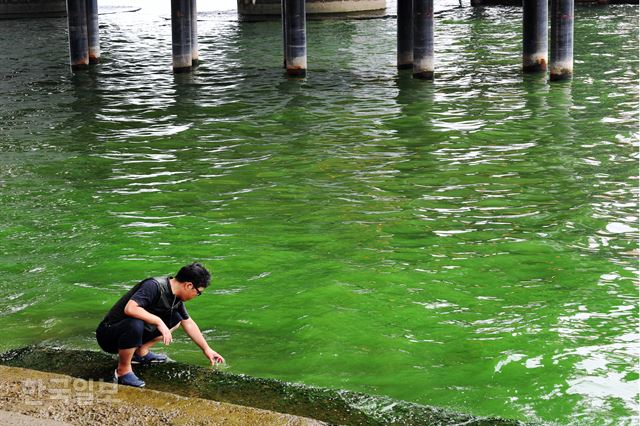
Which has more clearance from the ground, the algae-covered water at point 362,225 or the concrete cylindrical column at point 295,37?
the concrete cylindrical column at point 295,37

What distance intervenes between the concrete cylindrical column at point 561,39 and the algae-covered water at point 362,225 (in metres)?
0.53

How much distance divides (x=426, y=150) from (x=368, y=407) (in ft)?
32.7

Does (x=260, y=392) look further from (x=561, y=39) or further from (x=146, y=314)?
(x=561, y=39)

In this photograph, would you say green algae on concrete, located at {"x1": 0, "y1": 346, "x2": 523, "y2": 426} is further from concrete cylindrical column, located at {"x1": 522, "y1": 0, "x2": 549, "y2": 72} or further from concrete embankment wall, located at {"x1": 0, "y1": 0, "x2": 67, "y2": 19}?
concrete embankment wall, located at {"x1": 0, "y1": 0, "x2": 67, "y2": 19}

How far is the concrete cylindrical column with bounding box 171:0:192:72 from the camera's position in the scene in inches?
1055

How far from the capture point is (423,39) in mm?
24641

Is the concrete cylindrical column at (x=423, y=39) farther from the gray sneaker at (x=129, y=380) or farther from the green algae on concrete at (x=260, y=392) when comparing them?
the gray sneaker at (x=129, y=380)

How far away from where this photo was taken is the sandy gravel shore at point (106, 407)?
676 cm

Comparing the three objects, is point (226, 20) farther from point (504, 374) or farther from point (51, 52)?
point (504, 374)

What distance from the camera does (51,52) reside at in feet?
115

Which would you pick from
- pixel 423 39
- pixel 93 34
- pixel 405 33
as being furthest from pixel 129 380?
pixel 93 34

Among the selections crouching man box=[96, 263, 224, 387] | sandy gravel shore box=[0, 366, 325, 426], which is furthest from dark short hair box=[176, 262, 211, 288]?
sandy gravel shore box=[0, 366, 325, 426]

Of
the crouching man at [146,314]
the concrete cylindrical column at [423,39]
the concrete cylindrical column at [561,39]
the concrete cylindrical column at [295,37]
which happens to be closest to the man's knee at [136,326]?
the crouching man at [146,314]

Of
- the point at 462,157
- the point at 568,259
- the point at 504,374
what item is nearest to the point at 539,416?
the point at 504,374
